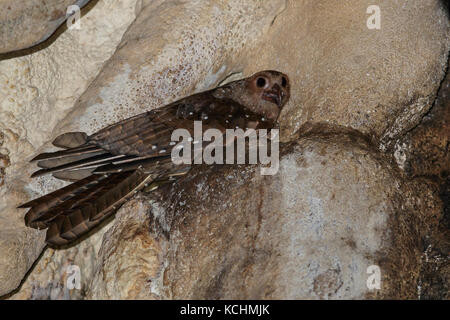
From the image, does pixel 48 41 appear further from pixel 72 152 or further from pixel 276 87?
pixel 276 87

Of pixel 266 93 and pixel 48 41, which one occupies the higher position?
pixel 48 41

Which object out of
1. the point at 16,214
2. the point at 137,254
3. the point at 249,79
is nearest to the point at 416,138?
the point at 249,79

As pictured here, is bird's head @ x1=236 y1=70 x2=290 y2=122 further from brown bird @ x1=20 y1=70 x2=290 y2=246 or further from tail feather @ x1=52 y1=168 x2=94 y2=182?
tail feather @ x1=52 y1=168 x2=94 y2=182

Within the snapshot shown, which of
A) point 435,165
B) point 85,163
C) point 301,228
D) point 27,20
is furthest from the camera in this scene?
point 435,165

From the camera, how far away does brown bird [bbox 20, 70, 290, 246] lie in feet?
6.20

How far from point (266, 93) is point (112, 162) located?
27.7 inches

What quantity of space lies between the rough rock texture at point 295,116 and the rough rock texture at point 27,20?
369 mm

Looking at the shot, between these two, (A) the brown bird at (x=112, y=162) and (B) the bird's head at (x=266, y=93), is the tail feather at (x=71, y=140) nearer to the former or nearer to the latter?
(A) the brown bird at (x=112, y=162)

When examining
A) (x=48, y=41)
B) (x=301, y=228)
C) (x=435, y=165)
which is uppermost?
(x=48, y=41)

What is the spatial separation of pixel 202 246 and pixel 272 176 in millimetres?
325

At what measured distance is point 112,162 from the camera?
77.8 inches

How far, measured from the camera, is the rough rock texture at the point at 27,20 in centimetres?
175

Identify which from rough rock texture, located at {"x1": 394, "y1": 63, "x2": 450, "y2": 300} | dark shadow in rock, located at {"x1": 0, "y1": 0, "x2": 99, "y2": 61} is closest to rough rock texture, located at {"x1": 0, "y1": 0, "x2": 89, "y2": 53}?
dark shadow in rock, located at {"x1": 0, "y1": 0, "x2": 99, "y2": 61}

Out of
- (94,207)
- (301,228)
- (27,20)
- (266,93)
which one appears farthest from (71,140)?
(301,228)
